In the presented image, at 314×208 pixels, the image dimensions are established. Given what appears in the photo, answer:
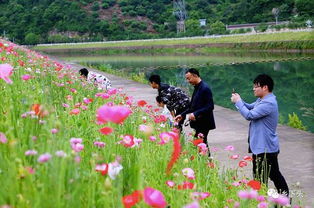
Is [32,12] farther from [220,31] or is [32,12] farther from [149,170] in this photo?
[149,170]

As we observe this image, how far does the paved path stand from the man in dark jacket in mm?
813

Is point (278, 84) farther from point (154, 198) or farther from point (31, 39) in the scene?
point (31, 39)

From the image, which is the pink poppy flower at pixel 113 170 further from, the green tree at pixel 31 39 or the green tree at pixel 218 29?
the green tree at pixel 31 39

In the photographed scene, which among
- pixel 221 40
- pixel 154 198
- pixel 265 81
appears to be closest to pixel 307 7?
pixel 221 40

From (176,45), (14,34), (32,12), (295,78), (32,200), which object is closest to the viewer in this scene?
(32,200)

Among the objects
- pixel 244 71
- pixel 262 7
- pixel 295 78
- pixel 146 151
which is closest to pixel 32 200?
pixel 146 151

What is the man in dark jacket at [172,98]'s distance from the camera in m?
6.23

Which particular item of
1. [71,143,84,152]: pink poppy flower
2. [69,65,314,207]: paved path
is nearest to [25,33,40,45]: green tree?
[69,65,314,207]: paved path

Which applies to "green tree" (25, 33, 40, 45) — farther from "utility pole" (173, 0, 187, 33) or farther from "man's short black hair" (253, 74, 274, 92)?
"man's short black hair" (253, 74, 274, 92)

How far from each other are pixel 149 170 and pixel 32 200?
135 centimetres

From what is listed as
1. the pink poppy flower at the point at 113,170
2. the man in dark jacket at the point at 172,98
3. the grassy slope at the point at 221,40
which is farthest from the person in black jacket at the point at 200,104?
the grassy slope at the point at 221,40

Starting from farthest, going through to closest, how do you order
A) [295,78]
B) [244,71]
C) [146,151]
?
[244,71]
[295,78]
[146,151]

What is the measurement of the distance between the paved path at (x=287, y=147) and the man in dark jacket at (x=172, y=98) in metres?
0.81

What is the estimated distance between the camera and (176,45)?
204 ft
